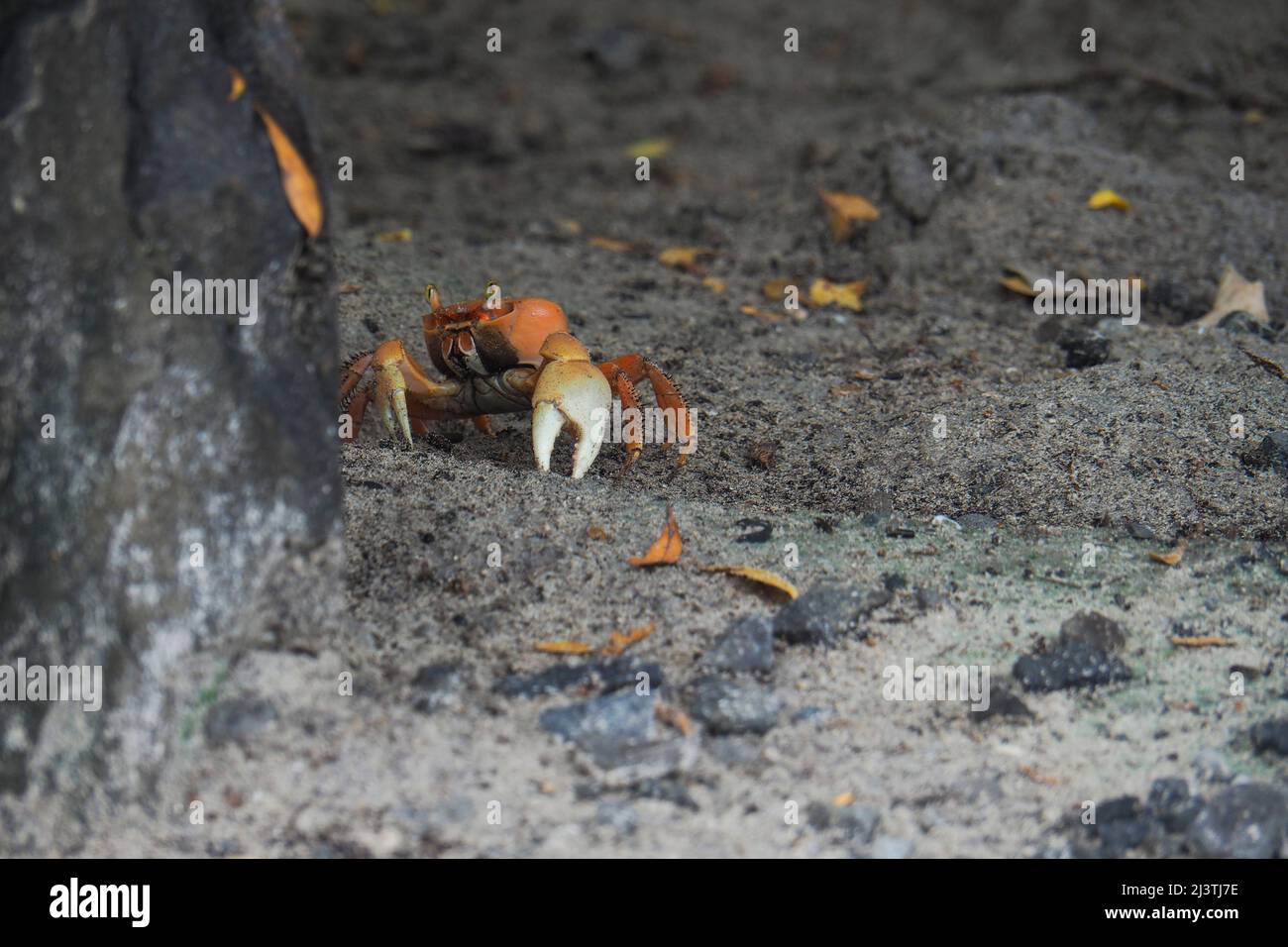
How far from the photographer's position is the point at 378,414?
12.7ft

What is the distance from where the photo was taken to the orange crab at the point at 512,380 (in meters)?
3.53

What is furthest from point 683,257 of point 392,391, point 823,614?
point 823,614

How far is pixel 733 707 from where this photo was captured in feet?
8.53

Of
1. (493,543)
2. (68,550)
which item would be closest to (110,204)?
(68,550)

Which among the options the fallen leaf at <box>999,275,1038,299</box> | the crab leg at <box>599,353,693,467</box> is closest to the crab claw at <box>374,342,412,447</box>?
the crab leg at <box>599,353,693,467</box>

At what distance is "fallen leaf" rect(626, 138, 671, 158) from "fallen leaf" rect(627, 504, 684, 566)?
14.8 ft

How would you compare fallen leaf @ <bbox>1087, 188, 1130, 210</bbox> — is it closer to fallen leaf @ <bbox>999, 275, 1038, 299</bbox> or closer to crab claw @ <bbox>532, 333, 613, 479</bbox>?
fallen leaf @ <bbox>999, 275, 1038, 299</bbox>

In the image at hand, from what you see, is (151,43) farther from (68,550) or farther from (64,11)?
(68,550)

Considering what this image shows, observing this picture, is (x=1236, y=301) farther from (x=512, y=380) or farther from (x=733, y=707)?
(x=733, y=707)

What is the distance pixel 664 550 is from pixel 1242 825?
1.27 meters

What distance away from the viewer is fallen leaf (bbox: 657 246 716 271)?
557 centimetres

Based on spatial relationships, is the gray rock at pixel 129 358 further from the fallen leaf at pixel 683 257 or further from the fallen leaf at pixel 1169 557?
the fallen leaf at pixel 683 257

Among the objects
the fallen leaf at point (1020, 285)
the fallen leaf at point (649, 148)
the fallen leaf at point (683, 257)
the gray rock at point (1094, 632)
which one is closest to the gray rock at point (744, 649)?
the gray rock at point (1094, 632)

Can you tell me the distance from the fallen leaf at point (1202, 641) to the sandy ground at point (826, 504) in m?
0.02
